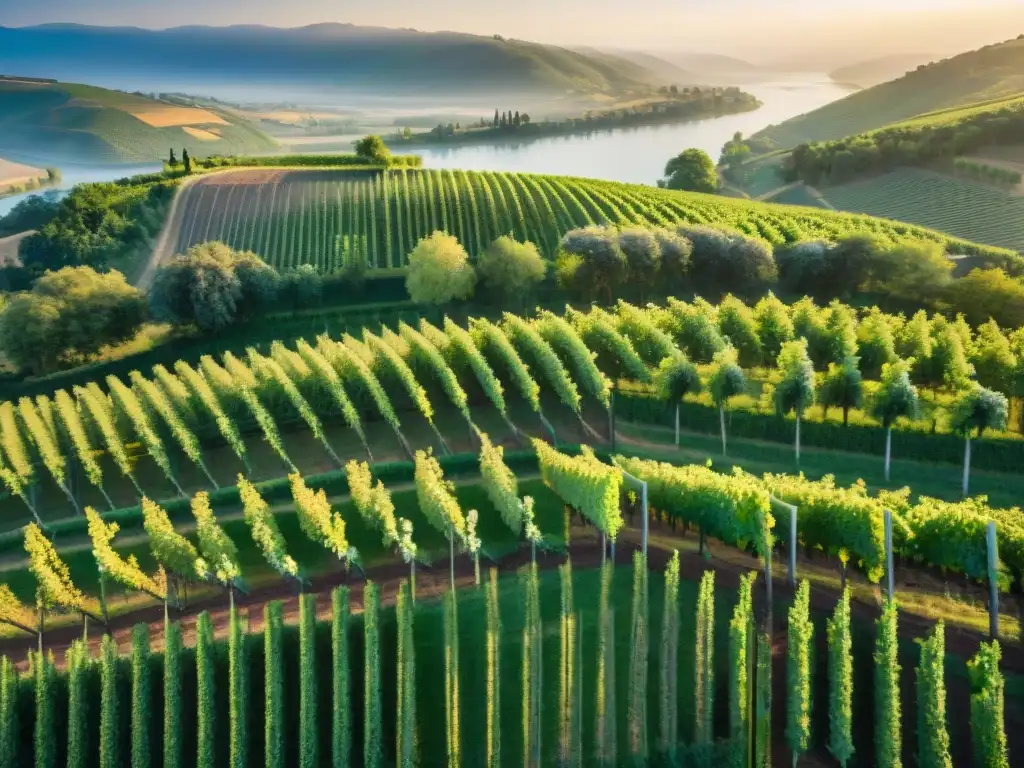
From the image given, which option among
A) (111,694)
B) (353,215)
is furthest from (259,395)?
(353,215)

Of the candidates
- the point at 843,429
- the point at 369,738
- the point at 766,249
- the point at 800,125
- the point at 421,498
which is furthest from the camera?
the point at 800,125

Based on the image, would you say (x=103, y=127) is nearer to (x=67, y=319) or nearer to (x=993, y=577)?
(x=67, y=319)

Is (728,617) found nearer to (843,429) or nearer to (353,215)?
(843,429)

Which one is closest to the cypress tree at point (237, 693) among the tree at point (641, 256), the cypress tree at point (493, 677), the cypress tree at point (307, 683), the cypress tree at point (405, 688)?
the cypress tree at point (307, 683)

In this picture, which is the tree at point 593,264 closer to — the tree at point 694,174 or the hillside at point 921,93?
the tree at point 694,174

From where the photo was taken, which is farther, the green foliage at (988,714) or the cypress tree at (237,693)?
the cypress tree at (237,693)

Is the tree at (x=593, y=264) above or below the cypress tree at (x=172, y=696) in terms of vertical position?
above
